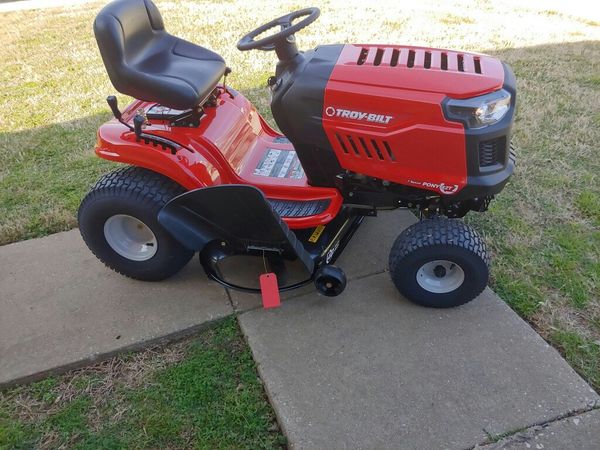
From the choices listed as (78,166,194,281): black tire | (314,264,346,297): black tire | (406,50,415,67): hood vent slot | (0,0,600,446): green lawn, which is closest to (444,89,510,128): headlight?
(406,50,415,67): hood vent slot

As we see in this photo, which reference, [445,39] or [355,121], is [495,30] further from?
[355,121]

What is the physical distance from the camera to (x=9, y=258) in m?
2.94

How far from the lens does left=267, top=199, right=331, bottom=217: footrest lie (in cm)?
242

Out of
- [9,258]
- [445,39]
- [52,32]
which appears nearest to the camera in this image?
[9,258]

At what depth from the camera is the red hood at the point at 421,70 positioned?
2.03 m

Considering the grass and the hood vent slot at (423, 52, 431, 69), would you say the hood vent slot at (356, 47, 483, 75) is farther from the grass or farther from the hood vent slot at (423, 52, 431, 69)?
the grass

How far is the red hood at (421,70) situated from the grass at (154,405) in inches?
50.4

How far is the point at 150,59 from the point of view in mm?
2703

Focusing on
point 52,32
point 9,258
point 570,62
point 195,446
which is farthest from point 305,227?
point 52,32

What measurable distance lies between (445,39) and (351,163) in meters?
4.75

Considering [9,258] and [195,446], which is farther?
[9,258]

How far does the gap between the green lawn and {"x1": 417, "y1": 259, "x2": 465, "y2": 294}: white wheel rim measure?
321 mm

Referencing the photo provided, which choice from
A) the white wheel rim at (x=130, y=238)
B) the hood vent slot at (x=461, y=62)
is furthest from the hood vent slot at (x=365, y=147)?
the white wheel rim at (x=130, y=238)

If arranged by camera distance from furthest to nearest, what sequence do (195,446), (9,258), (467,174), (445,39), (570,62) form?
(445,39) → (570,62) → (9,258) → (467,174) → (195,446)
